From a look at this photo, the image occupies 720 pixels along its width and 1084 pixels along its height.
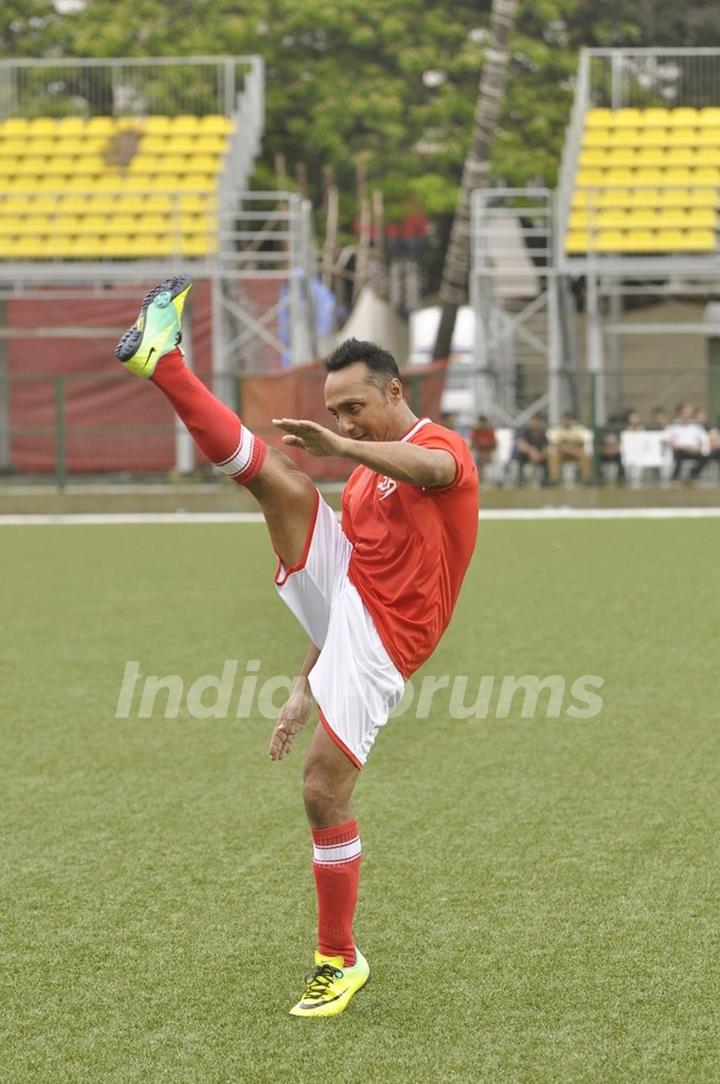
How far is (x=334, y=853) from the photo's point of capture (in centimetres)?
421

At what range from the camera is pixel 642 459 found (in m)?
21.6

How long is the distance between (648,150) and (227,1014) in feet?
78.1

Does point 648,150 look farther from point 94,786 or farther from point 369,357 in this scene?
point 369,357

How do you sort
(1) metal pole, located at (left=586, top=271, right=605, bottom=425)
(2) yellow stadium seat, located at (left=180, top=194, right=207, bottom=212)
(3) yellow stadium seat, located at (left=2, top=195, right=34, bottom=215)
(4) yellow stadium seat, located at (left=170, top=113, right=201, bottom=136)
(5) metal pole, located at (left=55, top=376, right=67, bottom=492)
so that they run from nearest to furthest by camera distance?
(5) metal pole, located at (left=55, top=376, right=67, bottom=492), (1) metal pole, located at (left=586, top=271, right=605, bottom=425), (2) yellow stadium seat, located at (left=180, top=194, right=207, bottom=212), (3) yellow stadium seat, located at (left=2, top=195, right=34, bottom=215), (4) yellow stadium seat, located at (left=170, top=113, right=201, bottom=136)

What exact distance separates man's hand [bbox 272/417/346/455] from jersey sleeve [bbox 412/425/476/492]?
0.42 metres

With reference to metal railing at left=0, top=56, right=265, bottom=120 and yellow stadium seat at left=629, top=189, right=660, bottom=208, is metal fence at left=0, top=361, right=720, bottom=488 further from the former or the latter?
metal railing at left=0, top=56, right=265, bottom=120

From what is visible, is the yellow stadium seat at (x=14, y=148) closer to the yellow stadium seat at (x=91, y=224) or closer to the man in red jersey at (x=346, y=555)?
the yellow stadium seat at (x=91, y=224)

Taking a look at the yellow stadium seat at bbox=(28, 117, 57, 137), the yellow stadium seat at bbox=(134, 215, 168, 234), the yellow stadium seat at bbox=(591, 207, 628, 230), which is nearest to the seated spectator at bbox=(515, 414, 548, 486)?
the yellow stadium seat at bbox=(591, 207, 628, 230)

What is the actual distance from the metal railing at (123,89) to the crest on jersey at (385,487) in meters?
24.9

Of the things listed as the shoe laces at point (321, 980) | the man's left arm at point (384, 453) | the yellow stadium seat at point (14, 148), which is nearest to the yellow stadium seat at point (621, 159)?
the yellow stadium seat at point (14, 148)

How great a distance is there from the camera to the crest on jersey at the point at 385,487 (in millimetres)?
4234

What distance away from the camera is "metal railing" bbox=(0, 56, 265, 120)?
2864 cm

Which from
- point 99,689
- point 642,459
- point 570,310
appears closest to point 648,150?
point 570,310

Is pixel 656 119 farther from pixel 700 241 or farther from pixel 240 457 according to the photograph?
pixel 240 457
